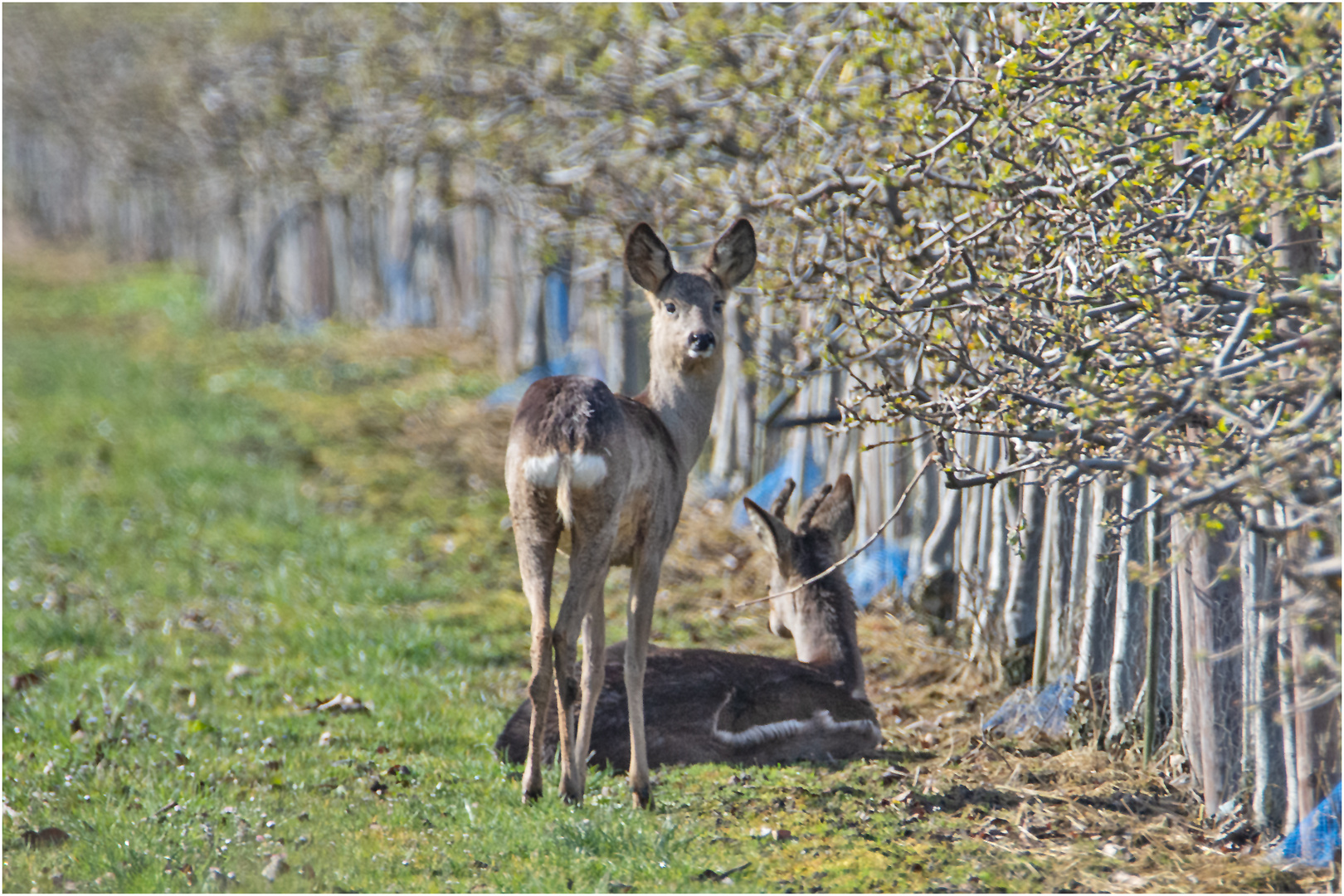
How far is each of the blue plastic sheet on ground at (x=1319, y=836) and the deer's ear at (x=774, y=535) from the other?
297 centimetres

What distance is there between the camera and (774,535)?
704 cm

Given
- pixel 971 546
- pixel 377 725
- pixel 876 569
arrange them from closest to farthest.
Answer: pixel 377 725 → pixel 971 546 → pixel 876 569

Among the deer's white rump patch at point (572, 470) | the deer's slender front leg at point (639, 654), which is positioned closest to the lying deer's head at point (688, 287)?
the deer's white rump patch at point (572, 470)

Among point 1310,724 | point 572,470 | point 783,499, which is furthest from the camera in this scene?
point 783,499

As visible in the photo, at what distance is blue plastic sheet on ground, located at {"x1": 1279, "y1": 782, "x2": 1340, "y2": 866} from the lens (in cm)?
475

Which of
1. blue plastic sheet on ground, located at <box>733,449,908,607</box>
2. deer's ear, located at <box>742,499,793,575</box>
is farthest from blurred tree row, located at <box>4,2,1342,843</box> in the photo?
deer's ear, located at <box>742,499,793,575</box>

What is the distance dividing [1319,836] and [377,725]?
4.57m

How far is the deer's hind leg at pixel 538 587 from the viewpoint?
18.0 ft

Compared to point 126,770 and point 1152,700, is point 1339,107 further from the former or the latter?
point 126,770

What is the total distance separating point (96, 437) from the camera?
14969 millimetres

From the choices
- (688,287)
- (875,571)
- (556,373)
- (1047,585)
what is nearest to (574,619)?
Result: (688,287)

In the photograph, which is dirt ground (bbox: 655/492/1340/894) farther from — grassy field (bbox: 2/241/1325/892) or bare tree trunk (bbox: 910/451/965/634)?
bare tree trunk (bbox: 910/451/965/634)

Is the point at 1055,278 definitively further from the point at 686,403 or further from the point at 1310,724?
the point at 1310,724

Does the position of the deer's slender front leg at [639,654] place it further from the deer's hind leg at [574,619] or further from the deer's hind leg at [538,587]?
the deer's hind leg at [538,587]
